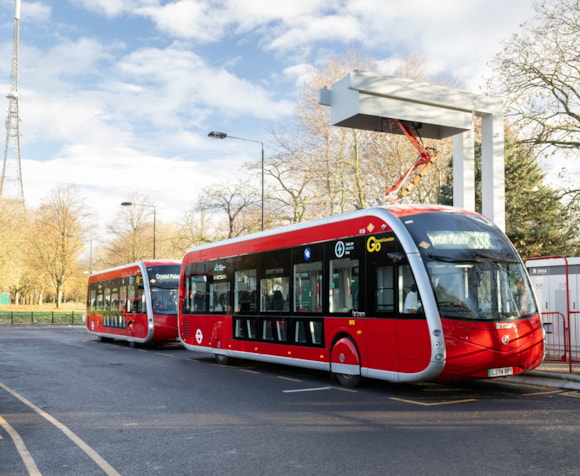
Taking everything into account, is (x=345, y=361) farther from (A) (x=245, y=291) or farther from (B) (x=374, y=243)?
(A) (x=245, y=291)

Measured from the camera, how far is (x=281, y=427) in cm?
809

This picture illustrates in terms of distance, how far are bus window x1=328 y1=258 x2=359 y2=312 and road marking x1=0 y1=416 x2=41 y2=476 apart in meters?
6.13

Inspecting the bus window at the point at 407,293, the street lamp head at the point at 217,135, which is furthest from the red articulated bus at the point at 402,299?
the street lamp head at the point at 217,135

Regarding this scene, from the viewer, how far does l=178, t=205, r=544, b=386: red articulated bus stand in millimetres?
10016

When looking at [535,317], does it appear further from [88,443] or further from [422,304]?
[88,443]

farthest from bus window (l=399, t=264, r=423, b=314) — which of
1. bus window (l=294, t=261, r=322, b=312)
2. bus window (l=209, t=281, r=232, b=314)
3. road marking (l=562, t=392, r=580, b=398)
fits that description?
bus window (l=209, t=281, r=232, b=314)

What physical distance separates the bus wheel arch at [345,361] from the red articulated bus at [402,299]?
0.02 meters

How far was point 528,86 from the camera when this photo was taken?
2395 centimetres

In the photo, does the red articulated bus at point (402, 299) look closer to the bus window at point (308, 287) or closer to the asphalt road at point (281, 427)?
the bus window at point (308, 287)

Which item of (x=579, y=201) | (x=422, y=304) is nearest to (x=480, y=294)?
(x=422, y=304)

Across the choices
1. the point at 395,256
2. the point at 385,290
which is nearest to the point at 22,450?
the point at 385,290

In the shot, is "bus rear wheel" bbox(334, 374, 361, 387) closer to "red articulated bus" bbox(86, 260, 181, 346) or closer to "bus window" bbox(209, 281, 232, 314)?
"bus window" bbox(209, 281, 232, 314)

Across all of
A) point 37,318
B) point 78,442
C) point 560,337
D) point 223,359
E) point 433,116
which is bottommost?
point 37,318

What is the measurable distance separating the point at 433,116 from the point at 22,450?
39.4ft
